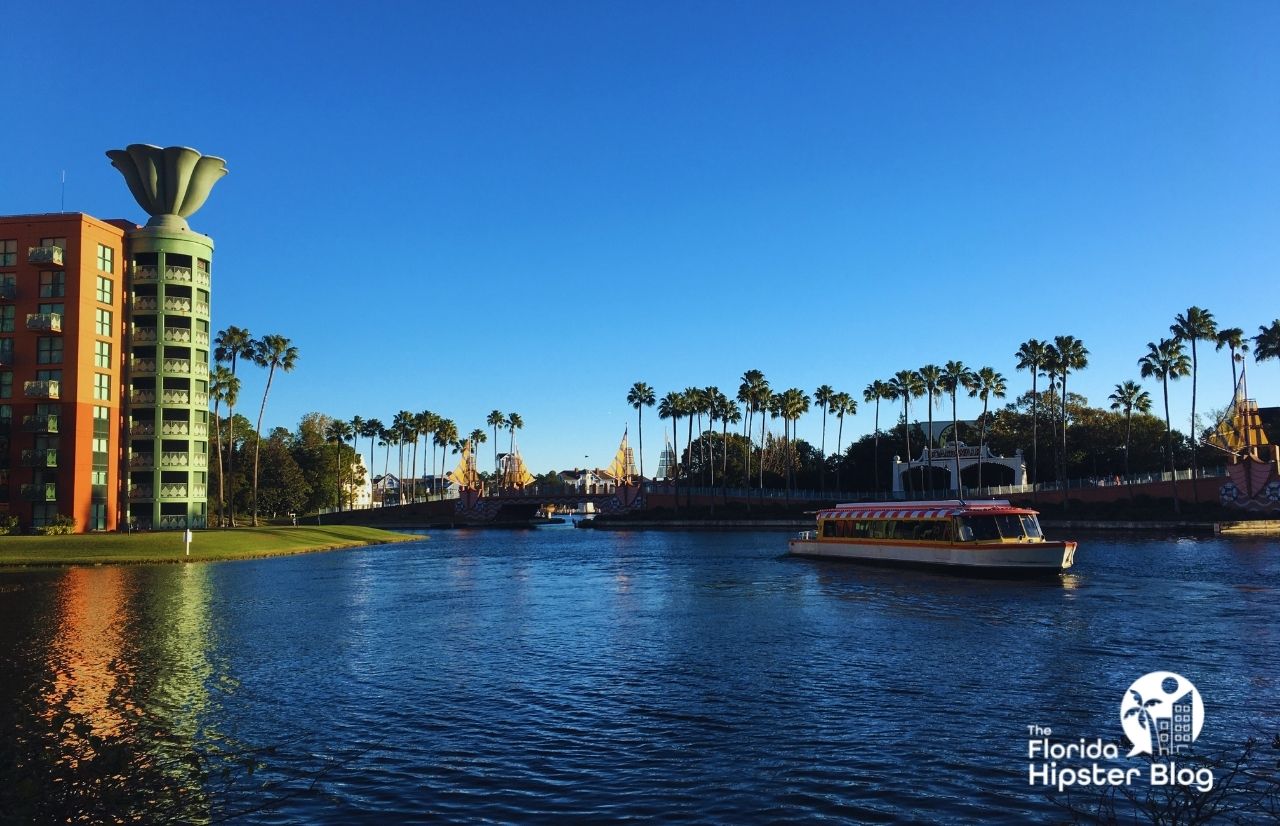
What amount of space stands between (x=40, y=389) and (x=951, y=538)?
7994 cm

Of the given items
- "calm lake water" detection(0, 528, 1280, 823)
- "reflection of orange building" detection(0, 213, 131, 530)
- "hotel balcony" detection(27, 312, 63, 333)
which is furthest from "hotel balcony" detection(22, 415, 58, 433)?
"calm lake water" detection(0, 528, 1280, 823)

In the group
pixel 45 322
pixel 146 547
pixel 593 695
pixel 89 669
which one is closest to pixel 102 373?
pixel 45 322

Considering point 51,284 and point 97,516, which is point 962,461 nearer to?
point 97,516

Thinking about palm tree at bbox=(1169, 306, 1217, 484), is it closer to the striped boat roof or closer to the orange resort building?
the striped boat roof

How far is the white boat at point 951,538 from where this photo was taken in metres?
50.3

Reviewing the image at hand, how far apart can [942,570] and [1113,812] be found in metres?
43.6

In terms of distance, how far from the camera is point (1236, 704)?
20266 millimetres

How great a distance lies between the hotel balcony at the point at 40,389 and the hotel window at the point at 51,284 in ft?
30.0

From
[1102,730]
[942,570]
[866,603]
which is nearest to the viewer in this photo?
[1102,730]

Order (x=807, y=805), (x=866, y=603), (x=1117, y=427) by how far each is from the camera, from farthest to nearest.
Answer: (x=1117, y=427) < (x=866, y=603) < (x=807, y=805)

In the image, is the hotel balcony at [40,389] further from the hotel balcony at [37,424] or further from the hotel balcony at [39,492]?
the hotel balcony at [39,492]

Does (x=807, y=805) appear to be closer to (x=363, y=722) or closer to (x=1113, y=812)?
(x=1113, y=812)

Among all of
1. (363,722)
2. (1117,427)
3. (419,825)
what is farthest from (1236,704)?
(1117,427)

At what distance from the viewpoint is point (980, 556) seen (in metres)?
52.0
